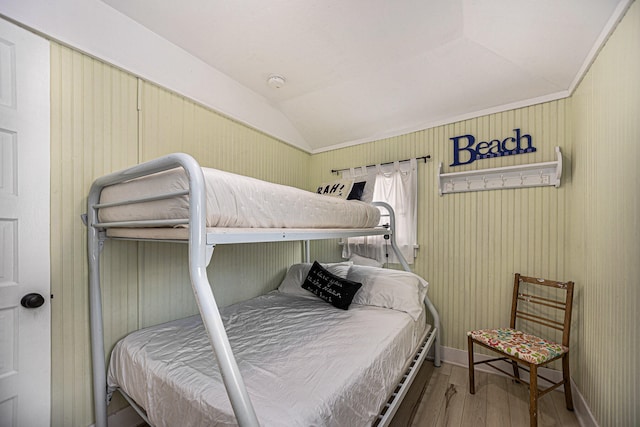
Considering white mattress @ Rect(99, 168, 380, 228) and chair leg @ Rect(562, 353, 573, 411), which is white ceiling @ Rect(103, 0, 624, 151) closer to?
white mattress @ Rect(99, 168, 380, 228)

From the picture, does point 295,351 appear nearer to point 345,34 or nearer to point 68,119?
point 68,119

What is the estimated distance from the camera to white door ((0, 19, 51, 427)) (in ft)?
4.46

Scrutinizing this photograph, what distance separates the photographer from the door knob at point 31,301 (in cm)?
139

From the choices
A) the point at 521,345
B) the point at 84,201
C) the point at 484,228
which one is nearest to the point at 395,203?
the point at 484,228

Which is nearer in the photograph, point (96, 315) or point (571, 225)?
point (96, 315)

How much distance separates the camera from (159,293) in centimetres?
198

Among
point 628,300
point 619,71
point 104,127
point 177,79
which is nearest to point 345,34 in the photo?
point 177,79

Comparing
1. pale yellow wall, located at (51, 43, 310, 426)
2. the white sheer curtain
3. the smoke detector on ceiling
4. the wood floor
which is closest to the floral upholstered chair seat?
the wood floor

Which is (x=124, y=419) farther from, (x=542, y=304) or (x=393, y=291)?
(x=542, y=304)

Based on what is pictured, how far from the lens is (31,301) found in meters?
1.40

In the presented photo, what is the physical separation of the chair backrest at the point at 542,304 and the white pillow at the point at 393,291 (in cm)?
76

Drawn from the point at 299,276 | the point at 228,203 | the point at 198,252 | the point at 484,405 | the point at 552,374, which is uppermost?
the point at 228,203

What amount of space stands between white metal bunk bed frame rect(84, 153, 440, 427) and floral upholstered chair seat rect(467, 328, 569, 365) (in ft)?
1.55

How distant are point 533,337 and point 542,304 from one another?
298 millimetres
